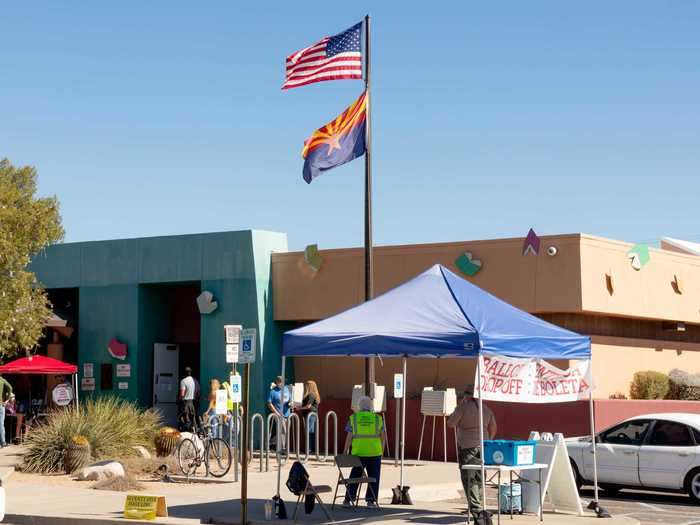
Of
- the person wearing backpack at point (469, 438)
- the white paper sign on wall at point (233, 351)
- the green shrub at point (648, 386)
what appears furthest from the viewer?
the green shrub at point (648, 386)

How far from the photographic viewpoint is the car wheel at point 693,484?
19.3 m

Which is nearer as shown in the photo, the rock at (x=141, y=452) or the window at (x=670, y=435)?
the window at (x=670, y=435)

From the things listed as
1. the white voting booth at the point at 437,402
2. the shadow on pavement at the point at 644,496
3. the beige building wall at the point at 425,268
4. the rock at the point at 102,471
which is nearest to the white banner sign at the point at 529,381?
the shadow on pavement at the point at 644,496

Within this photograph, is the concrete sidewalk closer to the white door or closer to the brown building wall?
the brown building wall

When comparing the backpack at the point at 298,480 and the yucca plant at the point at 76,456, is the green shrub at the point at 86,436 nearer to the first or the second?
the yucca plant at the point at 76,456

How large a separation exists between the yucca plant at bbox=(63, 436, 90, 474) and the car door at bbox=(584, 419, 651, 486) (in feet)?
31.7

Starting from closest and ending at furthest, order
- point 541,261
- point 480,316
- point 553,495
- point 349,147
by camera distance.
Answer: point 480,316 < point 553,495 < point 349,147 < point 541,261

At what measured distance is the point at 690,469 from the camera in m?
A: 19.4

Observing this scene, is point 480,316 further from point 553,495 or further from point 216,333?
point 216,333

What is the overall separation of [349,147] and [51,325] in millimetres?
13553

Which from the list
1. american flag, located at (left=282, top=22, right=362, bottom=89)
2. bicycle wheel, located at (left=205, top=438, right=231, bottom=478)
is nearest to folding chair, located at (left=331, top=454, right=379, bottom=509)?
bicycle wheel, located at (left=205, top=438, right=231, bottom=478)

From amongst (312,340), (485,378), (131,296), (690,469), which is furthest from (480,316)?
(131,296)

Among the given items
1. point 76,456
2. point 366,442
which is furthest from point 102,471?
point 366,442

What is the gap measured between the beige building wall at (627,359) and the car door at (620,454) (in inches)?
239
